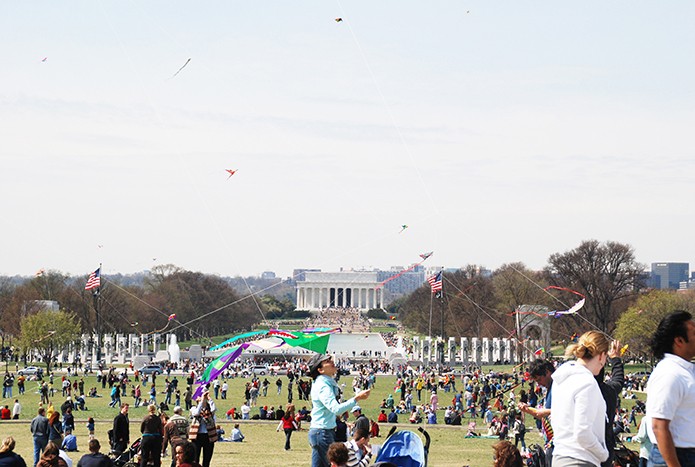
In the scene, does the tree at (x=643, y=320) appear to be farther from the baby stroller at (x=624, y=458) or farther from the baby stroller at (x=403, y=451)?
the baby stroller at (x=403, y=451)

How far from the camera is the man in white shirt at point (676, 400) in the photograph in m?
7.34

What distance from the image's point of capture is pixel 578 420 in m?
8.04

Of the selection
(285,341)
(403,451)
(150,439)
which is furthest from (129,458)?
(403,451)

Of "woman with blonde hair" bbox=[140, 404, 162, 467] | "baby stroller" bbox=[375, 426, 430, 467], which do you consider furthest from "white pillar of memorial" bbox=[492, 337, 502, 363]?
"baby stroller" bbox=[375, 426, 430, 467]

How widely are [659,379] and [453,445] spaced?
22432 millimetres

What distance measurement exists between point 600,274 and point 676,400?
8280 centimetres

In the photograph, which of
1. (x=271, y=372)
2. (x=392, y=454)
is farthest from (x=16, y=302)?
(x=392, y=454)

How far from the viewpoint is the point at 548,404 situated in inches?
425

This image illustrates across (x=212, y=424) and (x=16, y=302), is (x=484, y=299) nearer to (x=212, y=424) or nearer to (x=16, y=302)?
(x=16, y=302)

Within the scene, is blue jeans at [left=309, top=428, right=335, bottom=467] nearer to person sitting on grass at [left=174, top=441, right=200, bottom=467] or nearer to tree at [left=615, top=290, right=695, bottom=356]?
person sitting on grass at [left=174, top=441, right=200, bottom=467]

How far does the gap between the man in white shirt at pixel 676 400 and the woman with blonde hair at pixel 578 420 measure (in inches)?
21.6

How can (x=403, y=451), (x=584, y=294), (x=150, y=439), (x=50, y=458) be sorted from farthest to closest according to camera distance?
(x=584, y=294)
(x=150, y=439)
(x=50, y=458)
(x=403, y=451)

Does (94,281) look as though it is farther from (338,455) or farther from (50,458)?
(338,455)

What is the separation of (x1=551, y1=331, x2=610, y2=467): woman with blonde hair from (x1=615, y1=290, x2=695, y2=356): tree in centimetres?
6360
